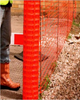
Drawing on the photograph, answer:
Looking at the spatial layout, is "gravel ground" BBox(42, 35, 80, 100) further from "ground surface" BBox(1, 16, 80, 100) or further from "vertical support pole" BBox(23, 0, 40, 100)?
"vertical support pole" BBox(23, 0, 40, 100)

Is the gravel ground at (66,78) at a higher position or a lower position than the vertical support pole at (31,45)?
lower

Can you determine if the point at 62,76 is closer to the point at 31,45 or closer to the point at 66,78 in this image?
the point at 66,78

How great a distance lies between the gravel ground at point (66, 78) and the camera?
3339 millimetres

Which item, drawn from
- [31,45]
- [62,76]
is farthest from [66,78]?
[31,45]

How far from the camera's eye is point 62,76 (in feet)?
12.9

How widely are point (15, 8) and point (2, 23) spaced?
5.88 metres

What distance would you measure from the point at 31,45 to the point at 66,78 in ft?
4.08

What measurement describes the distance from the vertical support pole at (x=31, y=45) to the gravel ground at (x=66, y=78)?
1.35 ft

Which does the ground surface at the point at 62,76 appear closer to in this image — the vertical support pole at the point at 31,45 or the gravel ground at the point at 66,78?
the gravel ground at the point at 66,78

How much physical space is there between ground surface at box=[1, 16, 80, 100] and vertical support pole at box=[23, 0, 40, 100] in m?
0.37

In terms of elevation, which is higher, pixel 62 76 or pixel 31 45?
pixel 31 45

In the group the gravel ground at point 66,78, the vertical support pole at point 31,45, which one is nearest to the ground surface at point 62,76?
the gravel ground at point 66,78

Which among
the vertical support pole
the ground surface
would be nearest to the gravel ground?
the ground surface

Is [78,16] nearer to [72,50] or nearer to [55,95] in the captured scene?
[72,50]
